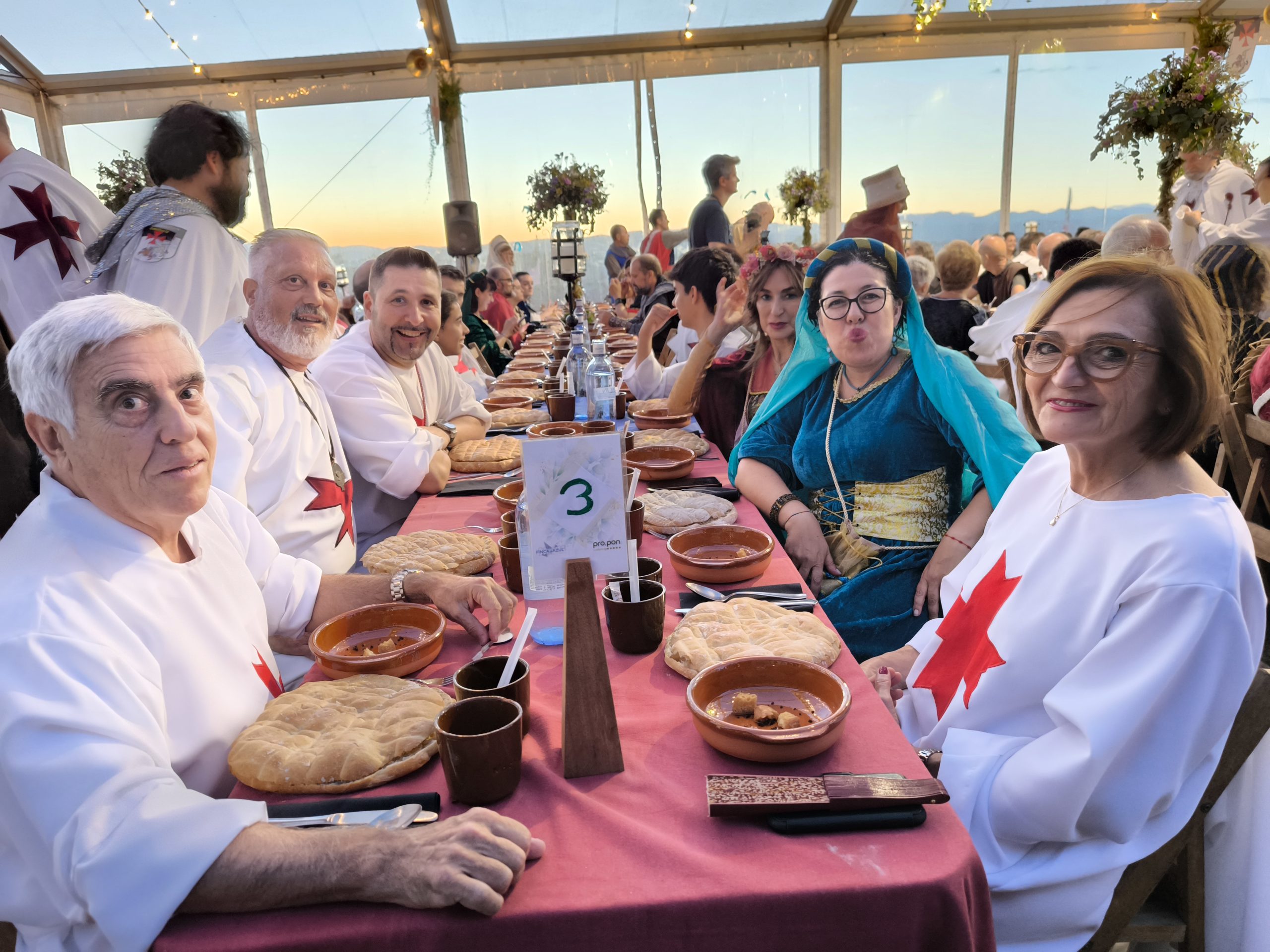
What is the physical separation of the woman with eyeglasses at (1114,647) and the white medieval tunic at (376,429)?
192cm

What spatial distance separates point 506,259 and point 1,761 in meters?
9.96

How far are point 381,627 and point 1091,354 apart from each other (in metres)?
1.36

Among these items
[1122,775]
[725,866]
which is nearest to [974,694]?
[1122,775]

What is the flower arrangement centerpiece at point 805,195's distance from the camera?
1049 centimetres

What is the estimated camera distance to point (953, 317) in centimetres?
513

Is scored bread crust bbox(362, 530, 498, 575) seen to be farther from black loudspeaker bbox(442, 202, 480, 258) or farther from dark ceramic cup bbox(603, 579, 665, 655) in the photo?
black loudspeaker bbox(442, 202, 480, 258)

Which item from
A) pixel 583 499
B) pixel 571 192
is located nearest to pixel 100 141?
pixel 571 192

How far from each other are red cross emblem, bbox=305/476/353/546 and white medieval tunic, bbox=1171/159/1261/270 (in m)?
5.97

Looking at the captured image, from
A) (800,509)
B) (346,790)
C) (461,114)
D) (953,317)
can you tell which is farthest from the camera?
(461,114)

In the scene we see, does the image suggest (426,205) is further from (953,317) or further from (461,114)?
(953,317)

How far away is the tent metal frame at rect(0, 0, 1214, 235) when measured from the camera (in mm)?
10242

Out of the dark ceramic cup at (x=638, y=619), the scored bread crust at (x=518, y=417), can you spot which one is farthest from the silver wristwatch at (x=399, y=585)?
the scored bread crust at (x=518, y=417)

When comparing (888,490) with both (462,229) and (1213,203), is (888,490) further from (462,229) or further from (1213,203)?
(462,229)

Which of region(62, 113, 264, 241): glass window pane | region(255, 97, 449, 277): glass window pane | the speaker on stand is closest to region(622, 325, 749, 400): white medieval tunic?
the speaker on stand
